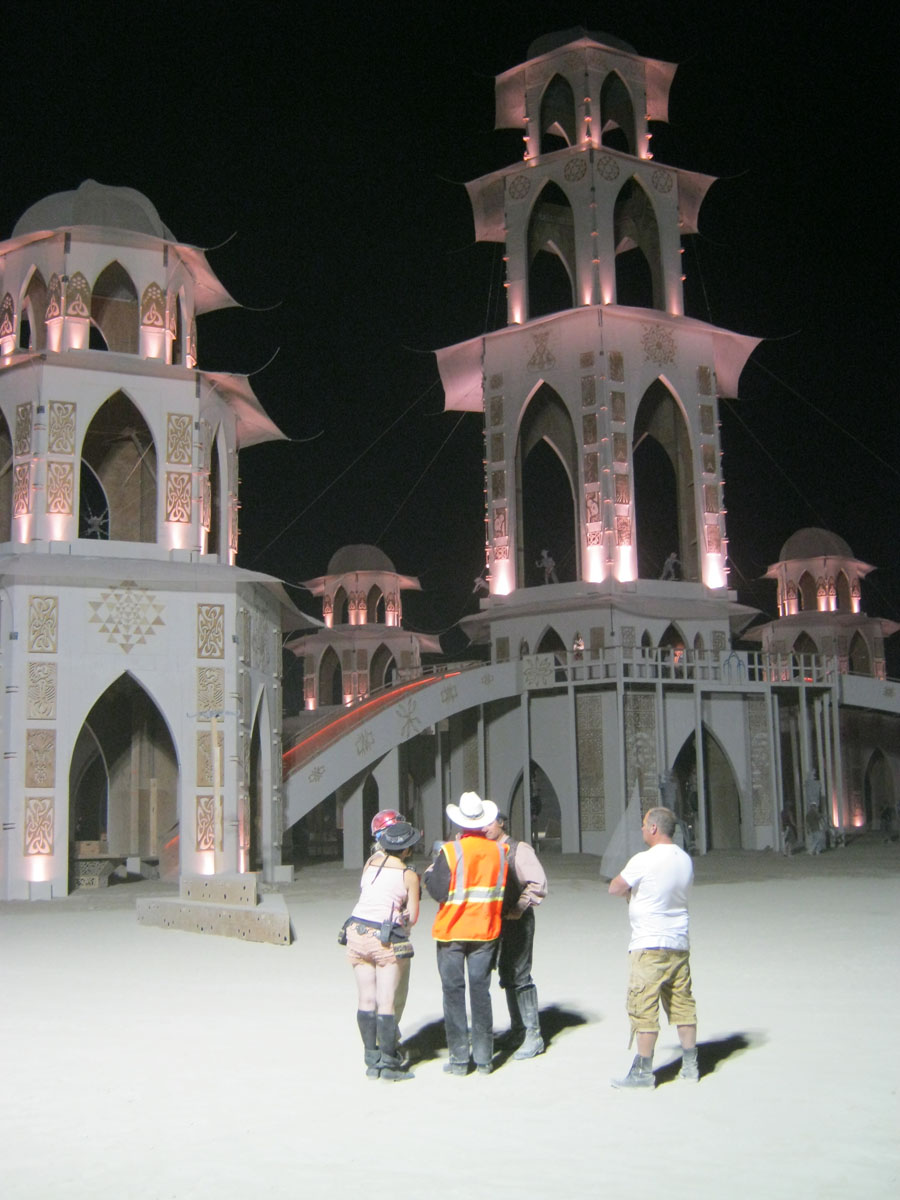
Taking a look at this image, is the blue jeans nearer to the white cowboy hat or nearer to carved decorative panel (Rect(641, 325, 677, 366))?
the white cowboy hat

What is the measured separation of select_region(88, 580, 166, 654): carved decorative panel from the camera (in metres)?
23.1

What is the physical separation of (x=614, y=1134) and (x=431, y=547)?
53.4 m

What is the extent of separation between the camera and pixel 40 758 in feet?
73.4

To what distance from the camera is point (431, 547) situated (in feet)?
197

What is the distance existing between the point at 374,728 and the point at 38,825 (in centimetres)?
849

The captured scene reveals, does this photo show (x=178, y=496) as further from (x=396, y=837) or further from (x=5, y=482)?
(x=396, y=837)

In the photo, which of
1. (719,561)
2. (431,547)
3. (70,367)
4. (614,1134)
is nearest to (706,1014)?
(614,1134)

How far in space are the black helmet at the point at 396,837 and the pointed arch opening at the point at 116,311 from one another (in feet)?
65.3

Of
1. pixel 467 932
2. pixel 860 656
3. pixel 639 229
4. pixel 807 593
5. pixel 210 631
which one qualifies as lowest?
pixel 467 932

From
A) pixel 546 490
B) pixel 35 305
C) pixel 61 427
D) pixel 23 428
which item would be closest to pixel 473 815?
pixel 61 427

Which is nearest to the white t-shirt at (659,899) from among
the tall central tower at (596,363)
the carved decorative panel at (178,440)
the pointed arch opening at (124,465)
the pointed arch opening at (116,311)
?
the carved decorative panel at (178,440)

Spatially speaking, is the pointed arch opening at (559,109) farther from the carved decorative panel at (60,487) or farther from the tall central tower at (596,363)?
the carved decorative panel at (60,487)

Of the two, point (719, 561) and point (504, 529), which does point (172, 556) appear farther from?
point (719, 561)

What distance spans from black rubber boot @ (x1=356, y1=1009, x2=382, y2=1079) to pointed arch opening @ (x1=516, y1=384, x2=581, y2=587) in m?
27.9
